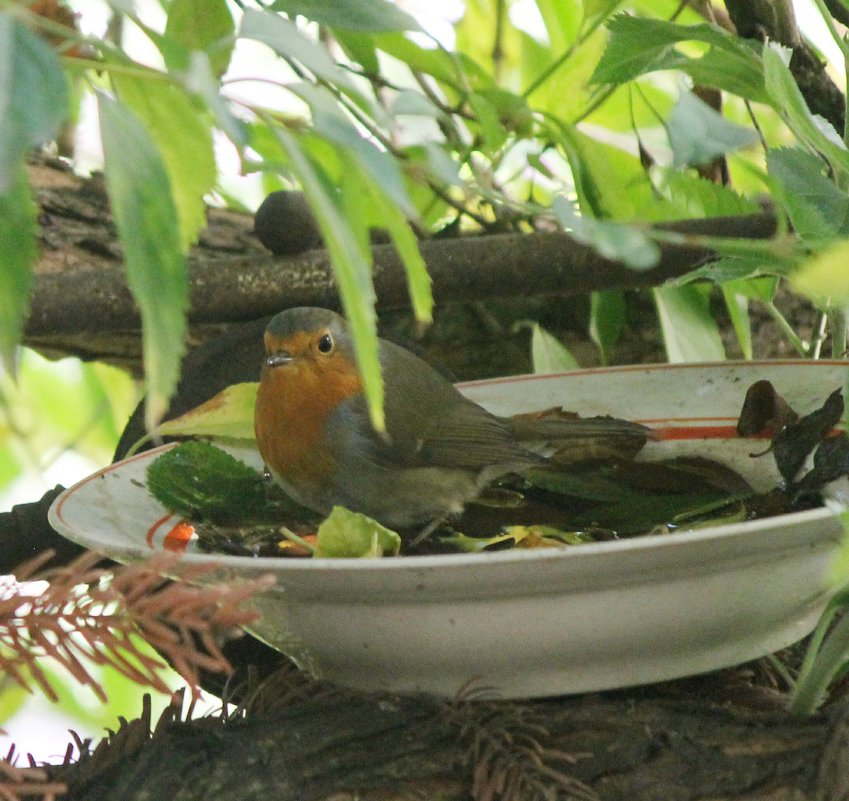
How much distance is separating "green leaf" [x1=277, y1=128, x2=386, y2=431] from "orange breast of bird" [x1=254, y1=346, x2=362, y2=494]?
81cm

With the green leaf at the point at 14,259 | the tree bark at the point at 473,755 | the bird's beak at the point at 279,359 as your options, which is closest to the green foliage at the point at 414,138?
the green leaf at the point at 14,259

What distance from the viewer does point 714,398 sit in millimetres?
1414

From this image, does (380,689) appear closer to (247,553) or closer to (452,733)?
(452,733)

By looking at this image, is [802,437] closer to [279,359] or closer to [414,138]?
[414,138]

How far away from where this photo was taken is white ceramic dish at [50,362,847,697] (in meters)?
0.81

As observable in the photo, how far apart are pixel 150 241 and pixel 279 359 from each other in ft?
3.08

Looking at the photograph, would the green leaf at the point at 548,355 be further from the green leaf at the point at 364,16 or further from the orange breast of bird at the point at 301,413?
the green leaf at the point at 364,16

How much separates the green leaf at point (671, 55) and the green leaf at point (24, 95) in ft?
2.79

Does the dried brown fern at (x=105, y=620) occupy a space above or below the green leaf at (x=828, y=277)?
below

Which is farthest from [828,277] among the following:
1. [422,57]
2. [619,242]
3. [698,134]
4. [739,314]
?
[739,314]

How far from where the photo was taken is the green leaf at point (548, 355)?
1.72 meters

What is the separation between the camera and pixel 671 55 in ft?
4.05

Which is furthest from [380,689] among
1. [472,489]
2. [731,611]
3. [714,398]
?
[714,398]

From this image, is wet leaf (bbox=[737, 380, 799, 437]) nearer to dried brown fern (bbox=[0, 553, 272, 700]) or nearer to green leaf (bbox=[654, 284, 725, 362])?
green leaf (bbox=[654, 284, 725, 362])
